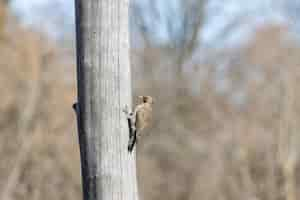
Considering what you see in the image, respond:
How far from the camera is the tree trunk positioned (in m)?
3.43

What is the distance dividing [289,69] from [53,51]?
18.6 ft

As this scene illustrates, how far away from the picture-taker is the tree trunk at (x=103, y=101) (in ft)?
11.3

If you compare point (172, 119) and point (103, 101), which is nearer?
point (103, 101)

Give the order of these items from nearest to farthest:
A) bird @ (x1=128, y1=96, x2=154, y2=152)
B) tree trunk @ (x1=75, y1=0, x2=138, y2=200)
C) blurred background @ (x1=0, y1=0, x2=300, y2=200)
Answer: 1. tree trunk @ (x1=75, y1=0, x2=138, y2=200)
2. bird @ (x1=128, y1=96, x2=154, y2=152)
3. blurred background @ (x1=0, y1=0, x2=300, y2=200)

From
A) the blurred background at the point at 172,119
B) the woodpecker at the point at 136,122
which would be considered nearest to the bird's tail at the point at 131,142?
the woodpecker at the point at 136,122

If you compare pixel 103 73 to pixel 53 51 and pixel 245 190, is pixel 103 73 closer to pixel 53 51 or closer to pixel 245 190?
pixel 245 190

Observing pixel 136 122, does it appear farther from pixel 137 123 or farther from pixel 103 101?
pixel 103 101

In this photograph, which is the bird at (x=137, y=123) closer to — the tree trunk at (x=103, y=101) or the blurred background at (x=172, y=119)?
the tree trunk at (x=103, y=101)

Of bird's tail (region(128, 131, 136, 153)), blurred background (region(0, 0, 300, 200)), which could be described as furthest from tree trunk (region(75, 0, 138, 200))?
blurred background (region(0, 0, 300, 200))

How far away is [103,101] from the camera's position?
3447 millimetres

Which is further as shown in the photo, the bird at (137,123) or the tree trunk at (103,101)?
the bird at (137,123)

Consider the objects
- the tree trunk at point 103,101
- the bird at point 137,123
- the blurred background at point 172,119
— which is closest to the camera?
the tree trunk at point 103,101

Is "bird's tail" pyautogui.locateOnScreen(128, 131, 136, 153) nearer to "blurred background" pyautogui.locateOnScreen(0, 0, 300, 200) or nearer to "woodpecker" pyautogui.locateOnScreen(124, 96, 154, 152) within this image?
"woodpecker" pyautogui.locateOnScreen(124, 96, 154, 152)

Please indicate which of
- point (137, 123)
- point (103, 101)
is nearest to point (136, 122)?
point (137, 123)
